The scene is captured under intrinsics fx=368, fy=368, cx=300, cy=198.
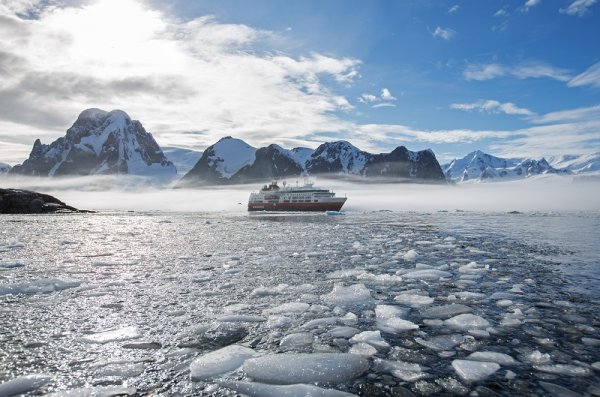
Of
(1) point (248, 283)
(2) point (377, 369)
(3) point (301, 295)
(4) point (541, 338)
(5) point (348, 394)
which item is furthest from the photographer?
(1) point (248, 283)

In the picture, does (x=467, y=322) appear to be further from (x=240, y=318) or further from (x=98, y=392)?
(x=98, y=392)

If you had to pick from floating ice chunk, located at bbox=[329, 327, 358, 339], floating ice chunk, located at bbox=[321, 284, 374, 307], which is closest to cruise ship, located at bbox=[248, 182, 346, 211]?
floating ice chunk, located at bbox=[321, 284, 374, 307]

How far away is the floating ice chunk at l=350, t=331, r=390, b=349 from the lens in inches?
181

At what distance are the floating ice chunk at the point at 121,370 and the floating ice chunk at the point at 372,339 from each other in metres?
2.52

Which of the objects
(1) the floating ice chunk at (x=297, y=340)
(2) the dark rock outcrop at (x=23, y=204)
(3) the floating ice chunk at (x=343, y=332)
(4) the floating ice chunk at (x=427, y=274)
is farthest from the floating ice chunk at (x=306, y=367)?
(2) the dark rock outcrop at (x=23, y=204)

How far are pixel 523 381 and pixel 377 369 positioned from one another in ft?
4.52

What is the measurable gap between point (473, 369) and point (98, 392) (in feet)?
11.9

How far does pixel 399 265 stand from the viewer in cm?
1070

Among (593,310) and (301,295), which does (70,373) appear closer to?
(301,295)

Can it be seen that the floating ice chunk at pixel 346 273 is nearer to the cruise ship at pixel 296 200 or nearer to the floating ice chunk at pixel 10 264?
the floating ice chunk at pixel 10 264

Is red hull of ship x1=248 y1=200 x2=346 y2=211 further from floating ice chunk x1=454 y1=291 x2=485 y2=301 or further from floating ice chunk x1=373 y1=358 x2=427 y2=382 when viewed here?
floating ice chunk x1=373 y1=358 x2=427 y2=382

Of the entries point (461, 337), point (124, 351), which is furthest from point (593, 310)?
point (124, 351)

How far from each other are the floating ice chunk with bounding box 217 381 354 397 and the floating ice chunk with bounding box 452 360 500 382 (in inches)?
50.6

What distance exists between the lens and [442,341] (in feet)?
15.5
